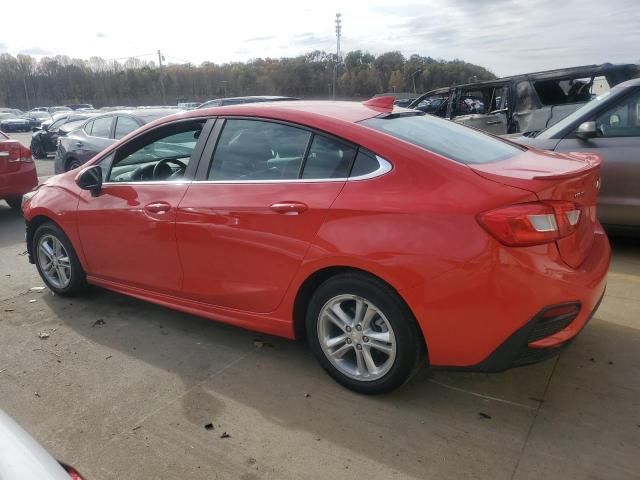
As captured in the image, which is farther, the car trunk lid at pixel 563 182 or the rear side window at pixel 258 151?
the rear side window at pixel 258 151

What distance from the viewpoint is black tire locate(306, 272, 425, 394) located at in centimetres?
260

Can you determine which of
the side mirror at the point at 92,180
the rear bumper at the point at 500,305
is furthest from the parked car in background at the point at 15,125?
the rear bumper at the point at 500,305

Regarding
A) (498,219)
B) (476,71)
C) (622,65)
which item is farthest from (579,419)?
(476,71)

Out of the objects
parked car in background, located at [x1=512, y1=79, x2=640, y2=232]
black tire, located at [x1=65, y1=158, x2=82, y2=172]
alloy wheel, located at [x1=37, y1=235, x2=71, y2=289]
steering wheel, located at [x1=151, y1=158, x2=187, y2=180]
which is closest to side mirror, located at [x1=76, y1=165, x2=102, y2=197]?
steering wheel, located at [x1=151, y1=158, x2=187, y2=180]

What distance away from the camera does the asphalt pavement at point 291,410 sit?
7.81 feet

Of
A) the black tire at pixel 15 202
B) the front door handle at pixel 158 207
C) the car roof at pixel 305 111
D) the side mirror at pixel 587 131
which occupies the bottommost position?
the black tire at pixel 15 202

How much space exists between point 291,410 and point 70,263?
2.52m

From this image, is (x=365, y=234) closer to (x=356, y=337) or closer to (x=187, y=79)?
(x=356, y=337)

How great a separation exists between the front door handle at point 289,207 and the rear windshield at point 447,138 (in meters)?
0.60

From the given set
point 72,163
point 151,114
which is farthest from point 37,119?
point 151,114

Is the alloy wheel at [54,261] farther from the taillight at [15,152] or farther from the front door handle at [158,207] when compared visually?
the taillight at [15,152]

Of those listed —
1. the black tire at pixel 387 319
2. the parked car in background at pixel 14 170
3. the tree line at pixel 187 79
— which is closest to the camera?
the black tire at pixel 387 319

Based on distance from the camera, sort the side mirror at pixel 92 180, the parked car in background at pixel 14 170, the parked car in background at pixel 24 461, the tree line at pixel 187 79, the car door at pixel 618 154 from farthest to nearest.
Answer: the tree line at pixel 187 79 < the parked car in background at pixel 14 170 < the car door at pixel 618 154 < the side mirror at pixel 92 180 < the parked car in background at pixel 24 461

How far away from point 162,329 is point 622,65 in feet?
27.9
